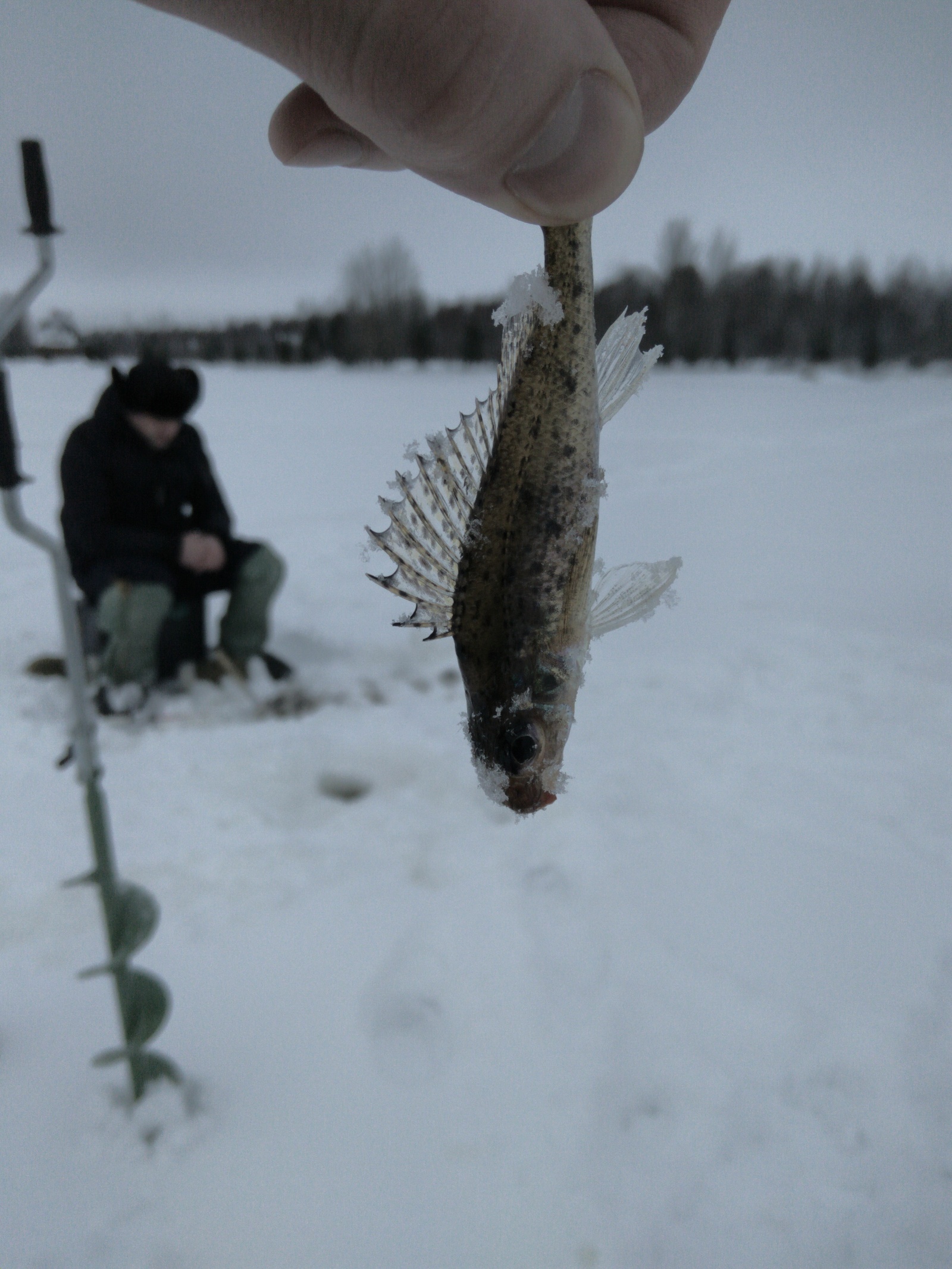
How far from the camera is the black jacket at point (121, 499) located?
5.34 m

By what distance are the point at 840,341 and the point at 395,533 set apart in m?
4.29

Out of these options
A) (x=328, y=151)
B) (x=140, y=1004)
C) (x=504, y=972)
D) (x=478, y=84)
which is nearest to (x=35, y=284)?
(x=328, y=151)

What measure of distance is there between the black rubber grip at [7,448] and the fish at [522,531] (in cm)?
181

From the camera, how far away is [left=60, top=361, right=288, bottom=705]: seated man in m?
5.29

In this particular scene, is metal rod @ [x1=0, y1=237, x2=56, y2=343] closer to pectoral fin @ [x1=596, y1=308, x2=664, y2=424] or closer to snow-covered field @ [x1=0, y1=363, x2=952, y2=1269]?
snow-covered field @ [x1=0, y1=363, x2=952, y2=1269]

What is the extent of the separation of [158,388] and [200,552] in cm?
109

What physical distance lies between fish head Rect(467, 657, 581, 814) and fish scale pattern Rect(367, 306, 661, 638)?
128 mm

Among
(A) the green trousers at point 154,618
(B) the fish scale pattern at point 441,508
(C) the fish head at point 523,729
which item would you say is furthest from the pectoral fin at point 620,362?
(A) the green trousers at point 154,618

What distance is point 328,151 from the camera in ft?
5.43

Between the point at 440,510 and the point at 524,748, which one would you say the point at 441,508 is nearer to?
the point at 440,510

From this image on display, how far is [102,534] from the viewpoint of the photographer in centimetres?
541

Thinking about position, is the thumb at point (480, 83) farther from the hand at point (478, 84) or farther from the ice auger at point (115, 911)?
the ice auger at point (115, 911)

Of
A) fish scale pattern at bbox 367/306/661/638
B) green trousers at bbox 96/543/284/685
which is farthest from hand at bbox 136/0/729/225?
green trousers at bbox 96/543/284/685

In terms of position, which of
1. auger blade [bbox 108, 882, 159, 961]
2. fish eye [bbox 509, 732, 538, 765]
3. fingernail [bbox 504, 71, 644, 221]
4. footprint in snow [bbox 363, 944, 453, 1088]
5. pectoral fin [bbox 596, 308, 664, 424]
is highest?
fingernail [bbox 504, 71, 644, 221]
